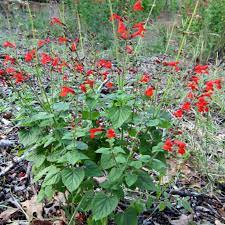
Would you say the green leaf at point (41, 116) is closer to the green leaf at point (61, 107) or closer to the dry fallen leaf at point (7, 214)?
the green leaf at point (61, 107)

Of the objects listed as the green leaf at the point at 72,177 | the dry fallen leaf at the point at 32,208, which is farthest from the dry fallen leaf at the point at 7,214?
the green leaf at the point at 72,177

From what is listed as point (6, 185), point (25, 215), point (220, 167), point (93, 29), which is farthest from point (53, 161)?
point (93, 29)

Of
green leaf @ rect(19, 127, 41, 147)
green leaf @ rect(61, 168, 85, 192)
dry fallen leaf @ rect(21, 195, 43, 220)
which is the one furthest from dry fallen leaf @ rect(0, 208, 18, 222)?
green leaf @ rect(61, 168, 85, 192)

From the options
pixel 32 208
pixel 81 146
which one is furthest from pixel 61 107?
pixel 32 208

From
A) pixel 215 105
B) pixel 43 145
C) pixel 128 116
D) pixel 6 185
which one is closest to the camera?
pixel 128 116

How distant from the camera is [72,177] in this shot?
1756 millimetres

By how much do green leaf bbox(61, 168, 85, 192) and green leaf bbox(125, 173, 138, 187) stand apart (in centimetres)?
18

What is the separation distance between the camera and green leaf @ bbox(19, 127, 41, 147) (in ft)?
6.28

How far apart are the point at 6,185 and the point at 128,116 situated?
1210 millimetres

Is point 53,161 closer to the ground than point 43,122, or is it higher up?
closer to the ground

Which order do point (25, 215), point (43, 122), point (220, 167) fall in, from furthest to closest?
point (220, 167)
point (25, 215)
point (43, 122)

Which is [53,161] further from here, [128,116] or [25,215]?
[25,215]

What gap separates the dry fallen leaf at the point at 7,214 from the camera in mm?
2303

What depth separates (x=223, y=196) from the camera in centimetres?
283
